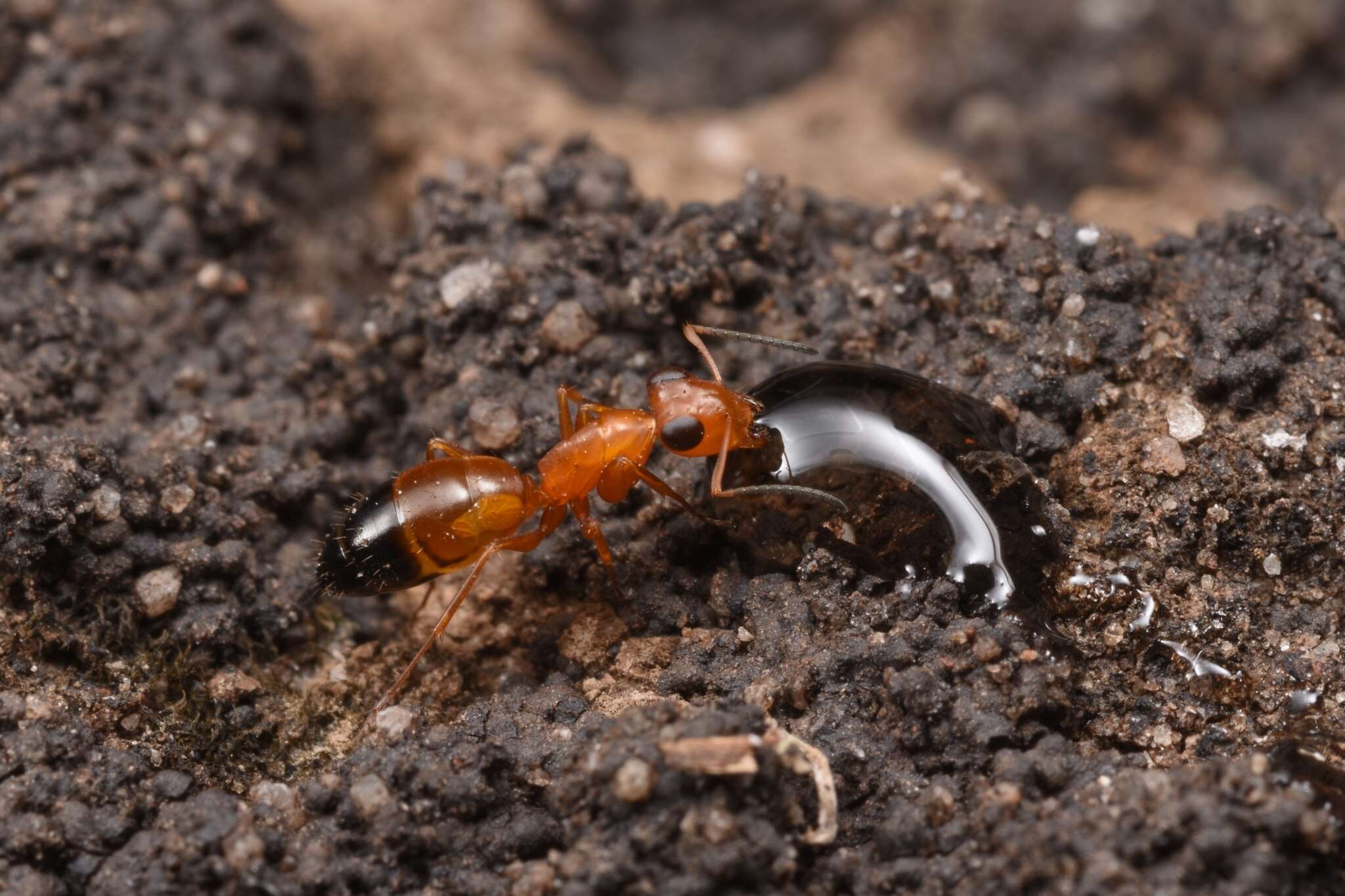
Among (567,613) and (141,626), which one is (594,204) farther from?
(141,626)

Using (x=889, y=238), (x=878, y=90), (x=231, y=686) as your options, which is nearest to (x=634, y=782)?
(x=231, y=686)

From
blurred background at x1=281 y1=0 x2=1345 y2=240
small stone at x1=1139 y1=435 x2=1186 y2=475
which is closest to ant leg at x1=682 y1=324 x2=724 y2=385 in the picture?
small stone at x1=1139 y1=435 x2=1186 y2=475

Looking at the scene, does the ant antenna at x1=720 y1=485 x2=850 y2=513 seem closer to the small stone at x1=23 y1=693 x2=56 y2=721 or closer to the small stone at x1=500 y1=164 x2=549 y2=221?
the small stone at x1=500 y1=164 x2=549 y2=221

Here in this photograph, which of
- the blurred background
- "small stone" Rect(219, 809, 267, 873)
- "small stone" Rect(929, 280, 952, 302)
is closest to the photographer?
"small stone" Rect(219, 809, 267, 873)

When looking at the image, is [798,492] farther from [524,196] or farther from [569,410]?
[524,196]

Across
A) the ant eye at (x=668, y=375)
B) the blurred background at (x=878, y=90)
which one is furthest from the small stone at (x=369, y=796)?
the blurred background at (x=878, y=90)

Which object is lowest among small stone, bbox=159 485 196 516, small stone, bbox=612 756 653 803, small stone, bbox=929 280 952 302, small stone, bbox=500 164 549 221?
small stone, bbox=159 485 196 516

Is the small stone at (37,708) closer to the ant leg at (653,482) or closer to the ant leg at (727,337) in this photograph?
the ant leg at (653,482)
